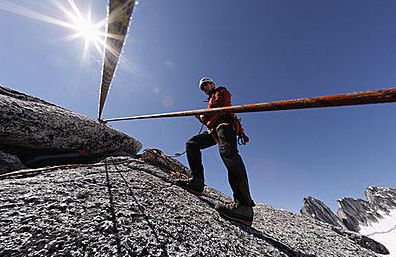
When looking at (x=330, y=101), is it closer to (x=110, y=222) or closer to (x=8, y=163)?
(x=110, y=222)

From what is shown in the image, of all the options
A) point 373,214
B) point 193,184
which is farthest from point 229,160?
point 373,214

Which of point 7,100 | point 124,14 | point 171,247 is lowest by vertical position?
point 171,247

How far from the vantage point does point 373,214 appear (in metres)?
154

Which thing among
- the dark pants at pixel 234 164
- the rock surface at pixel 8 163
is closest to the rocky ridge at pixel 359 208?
the dark pants at pixel 234 164

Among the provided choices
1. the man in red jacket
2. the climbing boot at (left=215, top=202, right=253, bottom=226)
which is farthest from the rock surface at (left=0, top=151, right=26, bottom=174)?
the climbing boot at (left=215, top=202, right=253, bottom=226)

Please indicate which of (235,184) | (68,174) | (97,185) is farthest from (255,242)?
(68,174)

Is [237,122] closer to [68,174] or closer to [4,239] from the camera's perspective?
[68,174]

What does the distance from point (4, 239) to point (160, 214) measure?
183cm

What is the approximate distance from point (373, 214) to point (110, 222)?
21217 cm

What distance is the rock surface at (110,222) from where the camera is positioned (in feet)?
6.65

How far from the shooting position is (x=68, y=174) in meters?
3.78

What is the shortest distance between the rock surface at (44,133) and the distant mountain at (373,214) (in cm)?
15189

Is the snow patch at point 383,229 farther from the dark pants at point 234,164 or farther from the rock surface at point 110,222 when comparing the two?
Answer: the rock surface at point 110,222

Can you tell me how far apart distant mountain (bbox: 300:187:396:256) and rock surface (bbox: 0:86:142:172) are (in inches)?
5980
